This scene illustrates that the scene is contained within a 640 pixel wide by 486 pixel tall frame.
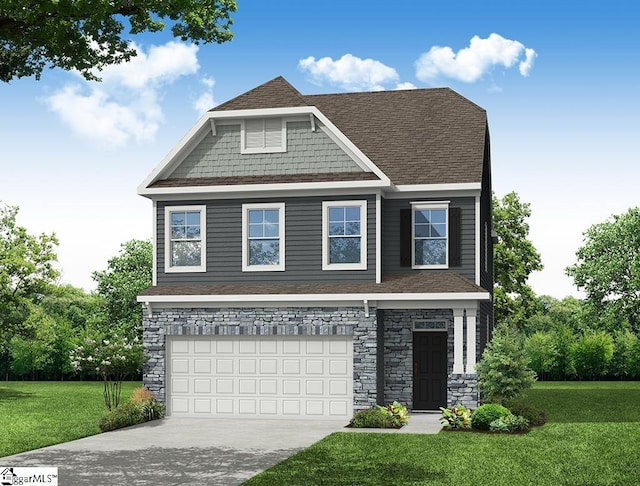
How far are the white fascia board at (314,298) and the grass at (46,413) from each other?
3897 mm

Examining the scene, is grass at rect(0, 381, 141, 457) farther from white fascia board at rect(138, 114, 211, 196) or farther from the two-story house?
white fascia board at rect(138, 114, 211, 196)

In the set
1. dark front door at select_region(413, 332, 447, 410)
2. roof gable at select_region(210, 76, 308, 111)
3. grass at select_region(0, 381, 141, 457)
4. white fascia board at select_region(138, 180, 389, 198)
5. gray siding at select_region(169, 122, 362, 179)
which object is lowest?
grass at select_region(0, 381, 141, 457)

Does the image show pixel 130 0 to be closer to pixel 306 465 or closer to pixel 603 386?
pixel 306 465

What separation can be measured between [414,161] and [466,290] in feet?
14.8

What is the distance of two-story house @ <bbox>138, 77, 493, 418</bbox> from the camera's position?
2555 centimetres

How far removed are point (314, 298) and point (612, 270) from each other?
22801 mm

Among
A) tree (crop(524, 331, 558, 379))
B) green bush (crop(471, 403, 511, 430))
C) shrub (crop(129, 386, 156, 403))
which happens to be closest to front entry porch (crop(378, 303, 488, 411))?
green bush (crop(471, 403, 511, 430))

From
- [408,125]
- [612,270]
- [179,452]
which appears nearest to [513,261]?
[612,270]

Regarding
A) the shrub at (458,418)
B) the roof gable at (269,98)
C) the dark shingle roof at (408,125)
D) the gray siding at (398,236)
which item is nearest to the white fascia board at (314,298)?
the gray siding at (398,236)

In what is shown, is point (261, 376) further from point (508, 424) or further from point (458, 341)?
point (508, 424)

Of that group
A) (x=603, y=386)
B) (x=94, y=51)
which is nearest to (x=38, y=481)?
(x=94, y=51)

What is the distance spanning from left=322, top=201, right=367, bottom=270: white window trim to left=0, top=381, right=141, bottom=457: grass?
7263mm

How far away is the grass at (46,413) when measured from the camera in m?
22.2

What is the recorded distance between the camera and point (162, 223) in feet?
88.9
